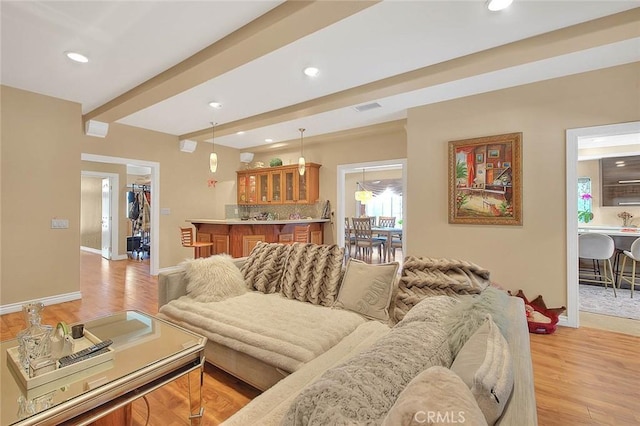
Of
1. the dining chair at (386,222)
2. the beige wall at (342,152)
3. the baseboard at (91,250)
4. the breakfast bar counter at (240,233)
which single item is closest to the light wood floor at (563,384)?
the breakfast bar counter at (240,233)

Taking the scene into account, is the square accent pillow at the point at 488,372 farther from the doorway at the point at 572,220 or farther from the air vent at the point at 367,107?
the air vent at the point at 367,107

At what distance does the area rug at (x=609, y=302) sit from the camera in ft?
11.2

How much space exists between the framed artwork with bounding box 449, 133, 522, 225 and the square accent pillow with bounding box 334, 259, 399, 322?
6.19 feet

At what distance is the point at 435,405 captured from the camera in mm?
533

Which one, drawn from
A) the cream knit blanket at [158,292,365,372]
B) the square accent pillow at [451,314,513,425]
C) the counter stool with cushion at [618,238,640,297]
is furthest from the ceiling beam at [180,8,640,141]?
the counter stool with cushion at [618,238,640,297]

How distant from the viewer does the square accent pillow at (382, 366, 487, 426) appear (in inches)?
19.7

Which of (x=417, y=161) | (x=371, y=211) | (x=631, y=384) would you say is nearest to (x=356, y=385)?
(x=631, y=384)

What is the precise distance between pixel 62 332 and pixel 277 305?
124cm

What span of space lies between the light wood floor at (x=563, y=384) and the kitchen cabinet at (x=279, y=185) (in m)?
3.22

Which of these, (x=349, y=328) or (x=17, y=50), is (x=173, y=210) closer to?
(x=17, y=50)

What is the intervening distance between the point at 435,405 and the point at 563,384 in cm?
230

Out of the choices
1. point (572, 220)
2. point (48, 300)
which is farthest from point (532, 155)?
point (48, 300)

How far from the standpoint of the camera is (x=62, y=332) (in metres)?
1.44

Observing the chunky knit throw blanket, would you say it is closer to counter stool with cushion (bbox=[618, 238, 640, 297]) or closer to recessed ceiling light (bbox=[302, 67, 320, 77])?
recessed ceiling light (bbox=[302, 67, 320, 77])
